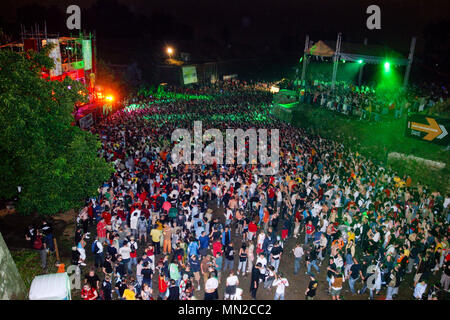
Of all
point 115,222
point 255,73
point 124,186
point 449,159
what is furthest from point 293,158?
point 255,73

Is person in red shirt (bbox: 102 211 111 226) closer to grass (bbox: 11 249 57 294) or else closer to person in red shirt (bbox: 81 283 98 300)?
grass (bbox: 11 249 57 294)

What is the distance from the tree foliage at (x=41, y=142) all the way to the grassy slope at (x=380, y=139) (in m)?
14.4

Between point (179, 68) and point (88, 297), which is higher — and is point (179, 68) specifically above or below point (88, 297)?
above

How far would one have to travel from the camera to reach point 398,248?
872cm

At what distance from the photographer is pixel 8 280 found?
24.6ft

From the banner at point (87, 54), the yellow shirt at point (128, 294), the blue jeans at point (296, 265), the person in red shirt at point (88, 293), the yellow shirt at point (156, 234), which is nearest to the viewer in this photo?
the yellow shirt at point (128, 294)

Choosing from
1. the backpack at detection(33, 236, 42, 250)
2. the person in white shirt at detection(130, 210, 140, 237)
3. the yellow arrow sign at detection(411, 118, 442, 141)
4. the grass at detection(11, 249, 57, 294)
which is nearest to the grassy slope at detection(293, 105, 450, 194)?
the yellow arrow sign at detection(411, 118, 442, 141)

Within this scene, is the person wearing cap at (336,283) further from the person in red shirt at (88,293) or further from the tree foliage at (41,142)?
the tree foliage at (41,142)

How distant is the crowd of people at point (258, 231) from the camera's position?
8.09 metres

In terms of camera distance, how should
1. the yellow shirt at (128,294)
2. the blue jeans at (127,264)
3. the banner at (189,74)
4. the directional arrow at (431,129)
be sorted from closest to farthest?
the yellow shirt at (128,294)
the blue jeans at (127,264)
the directional arrow at (431,129)
the banner at (189,74)

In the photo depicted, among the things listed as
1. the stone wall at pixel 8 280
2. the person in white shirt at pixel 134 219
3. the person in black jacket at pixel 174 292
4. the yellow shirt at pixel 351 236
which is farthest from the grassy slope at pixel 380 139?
the stone wall at pixel 8 280

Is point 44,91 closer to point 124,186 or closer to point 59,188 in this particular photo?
point 59,188

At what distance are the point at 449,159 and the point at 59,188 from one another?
16.4m

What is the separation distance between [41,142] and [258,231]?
7.29m
